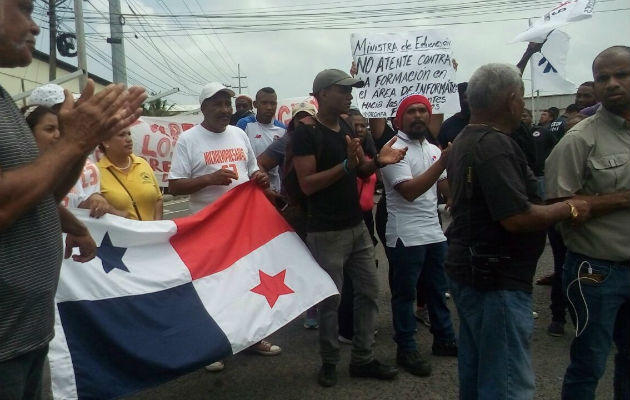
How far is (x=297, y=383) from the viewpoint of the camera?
373 cm

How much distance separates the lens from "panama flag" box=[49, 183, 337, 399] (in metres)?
2.95

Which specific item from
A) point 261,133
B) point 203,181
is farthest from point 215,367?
point 261,133

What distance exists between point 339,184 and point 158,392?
1.75 meters

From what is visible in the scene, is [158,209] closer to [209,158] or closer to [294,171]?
[209,158]

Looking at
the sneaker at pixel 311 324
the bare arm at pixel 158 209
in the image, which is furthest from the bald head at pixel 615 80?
the sneaker at pixel 311 324

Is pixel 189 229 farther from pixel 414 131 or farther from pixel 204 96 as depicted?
pixel 414 131

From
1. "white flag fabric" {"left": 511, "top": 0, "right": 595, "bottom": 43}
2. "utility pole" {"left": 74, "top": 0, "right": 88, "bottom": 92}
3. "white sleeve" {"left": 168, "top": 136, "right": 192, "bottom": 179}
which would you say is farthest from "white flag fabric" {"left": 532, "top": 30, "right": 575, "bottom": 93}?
"utility pole" {"left": 74, "top": 0, "right": 88, "bottom": 92}

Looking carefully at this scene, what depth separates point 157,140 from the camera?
9.23m

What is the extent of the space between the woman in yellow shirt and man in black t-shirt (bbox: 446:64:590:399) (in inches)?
85.1

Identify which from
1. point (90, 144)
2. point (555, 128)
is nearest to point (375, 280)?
point (90, 144)

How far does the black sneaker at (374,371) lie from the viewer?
3.71 m

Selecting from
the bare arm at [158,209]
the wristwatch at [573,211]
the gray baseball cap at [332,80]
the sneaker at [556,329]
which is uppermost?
the gray baseball cap at [332,80]

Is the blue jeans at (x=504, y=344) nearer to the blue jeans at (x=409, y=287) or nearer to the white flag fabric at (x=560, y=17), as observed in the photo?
the blue jeans at (x=409, y=287)

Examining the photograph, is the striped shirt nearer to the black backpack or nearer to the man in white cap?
the black backpack
